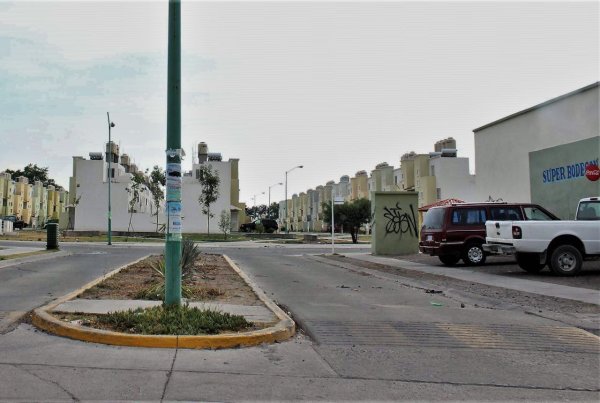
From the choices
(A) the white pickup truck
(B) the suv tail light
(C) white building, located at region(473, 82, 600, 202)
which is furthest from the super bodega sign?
(B) the suv tail light

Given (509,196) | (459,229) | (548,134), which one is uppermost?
(548,134)

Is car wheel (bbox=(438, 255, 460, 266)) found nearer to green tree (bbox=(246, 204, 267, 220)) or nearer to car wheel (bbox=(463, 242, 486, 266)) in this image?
car wheel (bbox=(463, 242, 486, 266))

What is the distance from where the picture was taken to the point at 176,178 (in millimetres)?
7801

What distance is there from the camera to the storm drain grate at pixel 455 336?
22.7 feet

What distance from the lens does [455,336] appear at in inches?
290

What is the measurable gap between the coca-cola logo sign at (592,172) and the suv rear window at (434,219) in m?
→ 5.54

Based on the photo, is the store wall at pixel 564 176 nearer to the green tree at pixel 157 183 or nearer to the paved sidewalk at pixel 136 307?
the paved sidewalk at pixel 136 307

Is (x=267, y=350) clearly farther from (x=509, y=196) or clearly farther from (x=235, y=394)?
(x=509, y=196)

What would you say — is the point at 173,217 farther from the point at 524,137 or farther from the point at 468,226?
the point at 524,137

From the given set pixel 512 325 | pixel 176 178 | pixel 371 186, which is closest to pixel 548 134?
pixel 512 325

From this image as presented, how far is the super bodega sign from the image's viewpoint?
19.3m

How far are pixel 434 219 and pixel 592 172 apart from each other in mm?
5843

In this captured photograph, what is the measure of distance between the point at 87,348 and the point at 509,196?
923 inches

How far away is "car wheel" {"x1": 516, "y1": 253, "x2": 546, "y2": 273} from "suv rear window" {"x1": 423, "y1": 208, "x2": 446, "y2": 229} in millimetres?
3207
